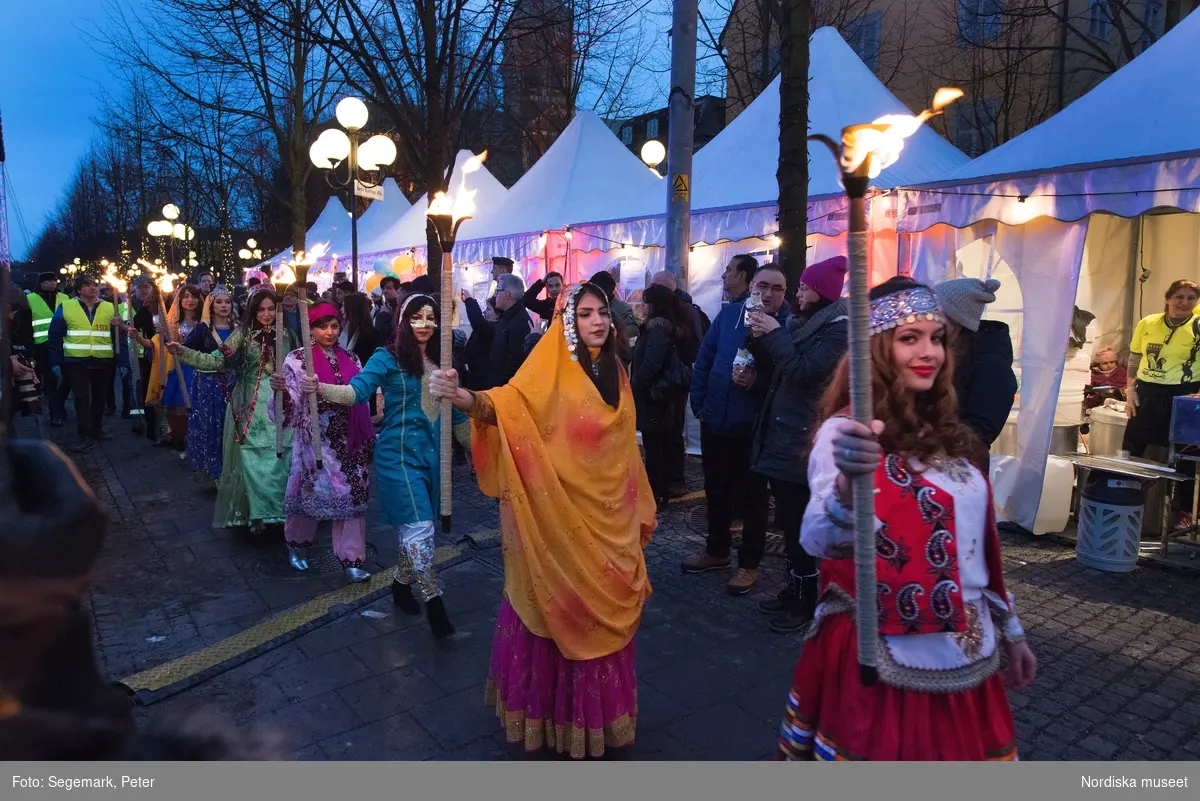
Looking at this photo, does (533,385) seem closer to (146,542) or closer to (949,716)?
(949,716)

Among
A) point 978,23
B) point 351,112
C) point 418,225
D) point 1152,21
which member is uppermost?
point 978,23

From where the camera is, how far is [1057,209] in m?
6.41

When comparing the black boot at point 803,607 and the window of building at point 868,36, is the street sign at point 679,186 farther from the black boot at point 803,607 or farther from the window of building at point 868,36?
the window of building at point 868,36

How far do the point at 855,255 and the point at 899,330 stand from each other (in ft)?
1.78

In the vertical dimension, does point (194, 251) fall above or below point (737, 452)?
above

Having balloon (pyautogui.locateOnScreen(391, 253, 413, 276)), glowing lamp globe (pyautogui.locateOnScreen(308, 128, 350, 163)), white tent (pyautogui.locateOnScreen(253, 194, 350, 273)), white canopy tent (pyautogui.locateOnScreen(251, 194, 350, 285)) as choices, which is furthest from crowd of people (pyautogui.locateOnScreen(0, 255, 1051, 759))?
white tent (pyautogui.locateOnScreen(253, 194, 350, 273))

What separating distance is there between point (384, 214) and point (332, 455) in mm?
18090

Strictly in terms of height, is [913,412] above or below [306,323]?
below

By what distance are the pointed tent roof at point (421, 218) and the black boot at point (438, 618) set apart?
442 inches

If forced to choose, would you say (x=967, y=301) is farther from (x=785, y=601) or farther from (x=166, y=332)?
(x=166, y=332)

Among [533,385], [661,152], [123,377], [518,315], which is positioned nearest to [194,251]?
[123,377]

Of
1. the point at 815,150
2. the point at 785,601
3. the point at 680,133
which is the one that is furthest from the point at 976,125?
the point at 785,601

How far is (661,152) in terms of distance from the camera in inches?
609

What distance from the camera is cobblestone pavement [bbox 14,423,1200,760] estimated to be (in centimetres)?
354
